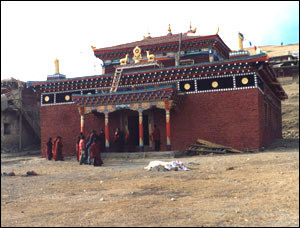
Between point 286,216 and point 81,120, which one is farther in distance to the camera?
point 81,120

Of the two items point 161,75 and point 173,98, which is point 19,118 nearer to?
point 161,75

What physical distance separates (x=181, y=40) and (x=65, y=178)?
502 inches

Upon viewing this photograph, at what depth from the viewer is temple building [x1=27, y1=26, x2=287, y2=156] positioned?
57.4 feet

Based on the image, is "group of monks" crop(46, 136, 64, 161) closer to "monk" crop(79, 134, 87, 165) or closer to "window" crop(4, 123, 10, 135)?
"monk" crop(79, 134, 87, 165)

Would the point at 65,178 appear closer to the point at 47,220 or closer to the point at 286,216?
the point at 47,220

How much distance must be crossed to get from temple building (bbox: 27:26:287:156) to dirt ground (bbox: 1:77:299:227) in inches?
283

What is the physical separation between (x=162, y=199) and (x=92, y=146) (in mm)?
7851

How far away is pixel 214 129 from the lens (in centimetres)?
1806

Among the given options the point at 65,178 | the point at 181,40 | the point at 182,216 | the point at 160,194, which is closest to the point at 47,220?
the point at 182,216

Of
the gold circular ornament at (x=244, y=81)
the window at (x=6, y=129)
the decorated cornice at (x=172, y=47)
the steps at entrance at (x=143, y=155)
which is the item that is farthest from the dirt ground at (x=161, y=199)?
the window at (x=6, y=129)

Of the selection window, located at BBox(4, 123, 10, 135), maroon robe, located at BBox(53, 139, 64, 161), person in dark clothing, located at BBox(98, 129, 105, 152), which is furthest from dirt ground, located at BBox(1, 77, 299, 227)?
window, located at BBox(4, 123, 10, 135)

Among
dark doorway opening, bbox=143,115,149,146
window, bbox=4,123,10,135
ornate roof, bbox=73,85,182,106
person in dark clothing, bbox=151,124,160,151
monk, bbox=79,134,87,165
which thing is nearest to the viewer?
monk, bbox=79,134,87,165

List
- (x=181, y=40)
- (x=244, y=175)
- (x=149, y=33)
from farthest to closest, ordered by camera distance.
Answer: (x=149, y=33), (x=181, y=40), (x=244, y=175)

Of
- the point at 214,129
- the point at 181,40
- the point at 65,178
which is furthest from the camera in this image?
the point at 181,40
